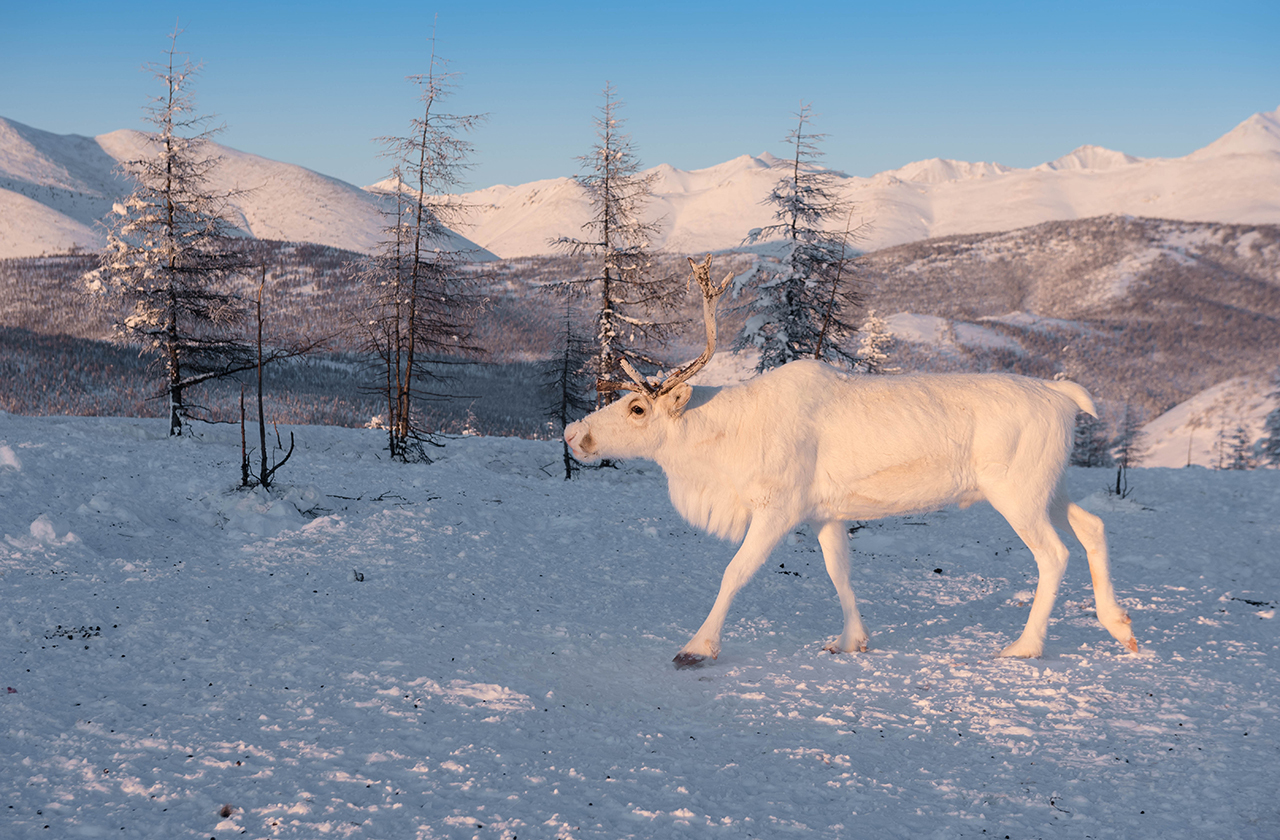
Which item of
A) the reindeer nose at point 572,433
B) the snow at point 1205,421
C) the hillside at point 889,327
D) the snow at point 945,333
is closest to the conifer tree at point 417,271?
the hillside at point 889,327

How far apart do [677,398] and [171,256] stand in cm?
1806

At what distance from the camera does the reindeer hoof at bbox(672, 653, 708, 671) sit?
249 inches

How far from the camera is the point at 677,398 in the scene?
272 inches

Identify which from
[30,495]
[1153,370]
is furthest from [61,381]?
[1153,370]

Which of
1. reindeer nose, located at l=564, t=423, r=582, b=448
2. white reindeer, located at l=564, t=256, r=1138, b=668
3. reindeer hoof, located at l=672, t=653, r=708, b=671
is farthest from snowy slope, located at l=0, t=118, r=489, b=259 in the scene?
reindeer hoof, located at l=672, t=653, r=708, b=671

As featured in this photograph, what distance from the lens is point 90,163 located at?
181 metres

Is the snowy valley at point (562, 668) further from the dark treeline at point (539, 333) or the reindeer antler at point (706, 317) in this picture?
the dark treeline at point (539, 333)

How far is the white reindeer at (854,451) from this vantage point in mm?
6434

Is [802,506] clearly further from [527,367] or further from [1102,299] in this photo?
[1102,299]

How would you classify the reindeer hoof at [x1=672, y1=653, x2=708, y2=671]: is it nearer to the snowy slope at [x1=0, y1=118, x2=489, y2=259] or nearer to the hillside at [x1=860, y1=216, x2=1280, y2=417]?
the hillside at [x1=860, y1=216, x2=1280, y2=417]

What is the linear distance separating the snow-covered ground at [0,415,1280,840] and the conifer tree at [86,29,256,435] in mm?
8493

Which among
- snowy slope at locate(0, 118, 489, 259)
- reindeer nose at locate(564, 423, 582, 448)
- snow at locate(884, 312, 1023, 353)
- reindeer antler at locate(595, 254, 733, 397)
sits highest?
snowy slope at locate(0, 118, 489, 259)

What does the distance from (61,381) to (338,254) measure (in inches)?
3231

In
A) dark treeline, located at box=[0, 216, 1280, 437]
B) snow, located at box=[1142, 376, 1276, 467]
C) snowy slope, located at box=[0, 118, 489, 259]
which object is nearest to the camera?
dark treeline, located at box=[0, 216, 1280, 437]
